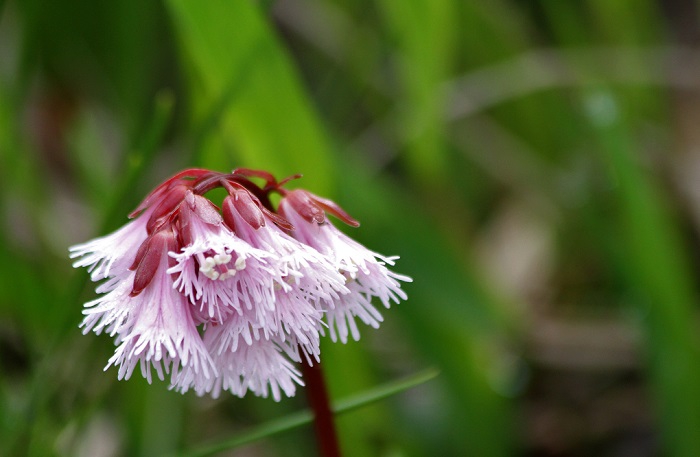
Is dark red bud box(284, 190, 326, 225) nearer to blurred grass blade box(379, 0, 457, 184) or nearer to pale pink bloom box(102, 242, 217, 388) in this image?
pale pink bloom box(102, 242, 217, 388)

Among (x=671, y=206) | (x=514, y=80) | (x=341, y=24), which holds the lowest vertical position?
(x=671, y=206)

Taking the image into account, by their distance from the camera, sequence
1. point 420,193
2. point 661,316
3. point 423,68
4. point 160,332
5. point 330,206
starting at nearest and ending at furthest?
1. point 160,332
2. point 330,206
3. point 661,316
4. point 423,68
5. point 420,193

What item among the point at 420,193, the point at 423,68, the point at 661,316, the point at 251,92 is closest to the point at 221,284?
the point at 251,92

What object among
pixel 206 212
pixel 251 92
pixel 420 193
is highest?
pixel 420 193

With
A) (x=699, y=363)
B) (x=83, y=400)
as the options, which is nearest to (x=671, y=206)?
(x=699, y=363)

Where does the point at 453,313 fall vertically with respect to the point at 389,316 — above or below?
below

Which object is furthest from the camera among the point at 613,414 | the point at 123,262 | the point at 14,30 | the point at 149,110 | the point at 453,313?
the point at 14,30

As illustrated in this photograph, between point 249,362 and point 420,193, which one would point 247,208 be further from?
point 420,193

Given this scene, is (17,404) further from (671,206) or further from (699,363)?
(671,206)
